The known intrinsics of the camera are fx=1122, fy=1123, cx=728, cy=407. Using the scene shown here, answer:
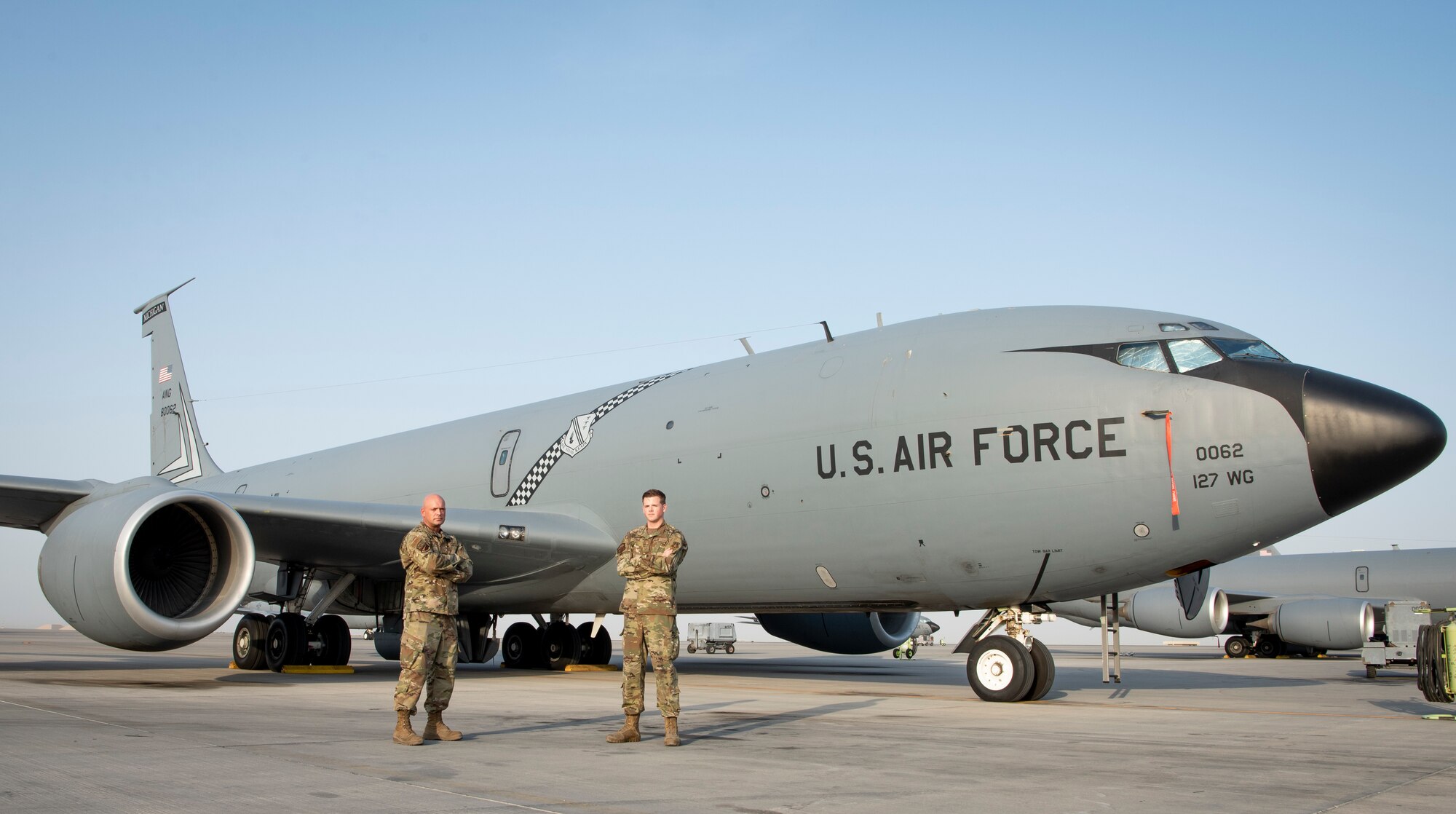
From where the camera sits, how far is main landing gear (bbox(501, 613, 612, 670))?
17.0m

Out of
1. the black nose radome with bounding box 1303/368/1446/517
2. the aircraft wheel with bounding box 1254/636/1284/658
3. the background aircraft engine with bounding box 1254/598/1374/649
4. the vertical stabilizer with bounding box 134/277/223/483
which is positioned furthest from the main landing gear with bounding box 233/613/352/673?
the aircraft wheel with bounding box 1254/636/1284/658

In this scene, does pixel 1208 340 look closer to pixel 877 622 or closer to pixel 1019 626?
pixel 1019 626

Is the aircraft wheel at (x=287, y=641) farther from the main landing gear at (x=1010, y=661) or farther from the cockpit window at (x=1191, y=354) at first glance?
the cockpit window at (x=1191, y=354)

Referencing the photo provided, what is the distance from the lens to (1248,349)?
9766mm

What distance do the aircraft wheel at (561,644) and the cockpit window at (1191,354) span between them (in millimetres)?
10231

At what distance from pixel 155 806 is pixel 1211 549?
26.7 feet

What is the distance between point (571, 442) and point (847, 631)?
4961 millimetres

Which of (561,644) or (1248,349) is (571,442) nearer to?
(561,644)

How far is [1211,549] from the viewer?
9.45 metres

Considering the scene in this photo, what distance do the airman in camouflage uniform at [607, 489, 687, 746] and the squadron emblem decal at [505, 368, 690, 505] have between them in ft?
22.9

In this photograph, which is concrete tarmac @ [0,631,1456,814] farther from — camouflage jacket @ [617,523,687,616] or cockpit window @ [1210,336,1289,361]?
cockpit window @ [1210,336,1289,361]

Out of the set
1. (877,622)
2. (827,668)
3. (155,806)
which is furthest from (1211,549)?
(827,668)

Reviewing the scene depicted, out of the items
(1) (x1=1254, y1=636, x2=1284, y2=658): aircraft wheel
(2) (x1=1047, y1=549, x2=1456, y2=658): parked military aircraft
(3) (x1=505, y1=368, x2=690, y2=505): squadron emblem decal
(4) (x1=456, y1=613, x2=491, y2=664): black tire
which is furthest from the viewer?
(1) (x1=1254, y1=636, x2=1284, y2=658): aircraft wheel

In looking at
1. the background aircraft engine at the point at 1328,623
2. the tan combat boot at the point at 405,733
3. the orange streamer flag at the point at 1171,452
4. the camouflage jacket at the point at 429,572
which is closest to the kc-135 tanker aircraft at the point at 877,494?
the orange streamer flag at the point at 1171,452
